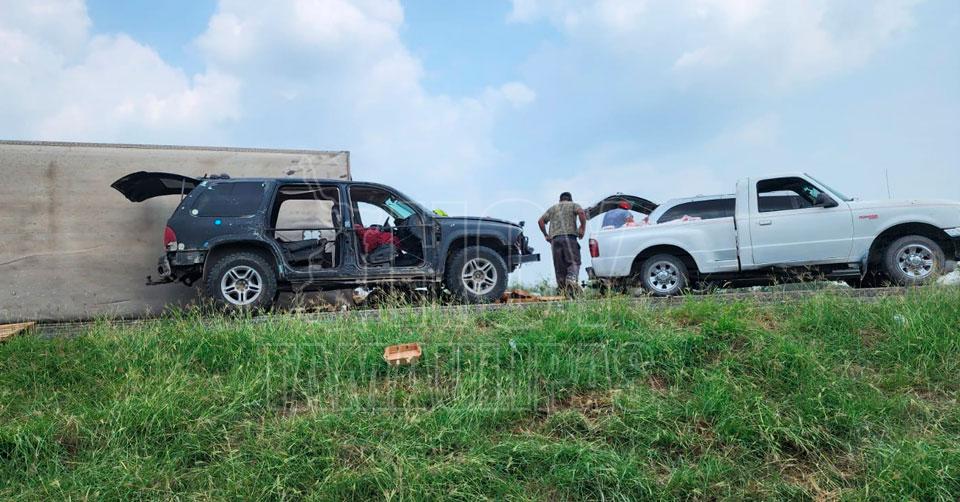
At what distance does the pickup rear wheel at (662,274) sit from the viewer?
425 inches

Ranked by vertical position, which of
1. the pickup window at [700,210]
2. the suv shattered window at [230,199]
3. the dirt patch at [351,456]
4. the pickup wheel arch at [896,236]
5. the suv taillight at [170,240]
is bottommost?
the dirt patch at [351,456]

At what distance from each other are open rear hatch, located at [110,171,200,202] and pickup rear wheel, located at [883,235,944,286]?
10016mm

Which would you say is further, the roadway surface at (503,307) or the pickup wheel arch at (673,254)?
the pickup wheel arch at (673,254)

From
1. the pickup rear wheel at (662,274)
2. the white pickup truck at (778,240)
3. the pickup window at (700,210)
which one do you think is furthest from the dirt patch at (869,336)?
the pickup window at (700,210)

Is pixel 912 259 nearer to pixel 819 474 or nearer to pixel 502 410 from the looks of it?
pixel 819 474

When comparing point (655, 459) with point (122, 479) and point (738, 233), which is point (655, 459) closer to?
point (122, 479)

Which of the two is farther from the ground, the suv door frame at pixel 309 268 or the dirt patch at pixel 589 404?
the suv door frame at pixel 309 268

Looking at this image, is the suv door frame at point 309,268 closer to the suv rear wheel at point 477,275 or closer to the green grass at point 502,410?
the suv rear wheel at point 477,275

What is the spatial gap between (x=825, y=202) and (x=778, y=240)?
2.89 ft

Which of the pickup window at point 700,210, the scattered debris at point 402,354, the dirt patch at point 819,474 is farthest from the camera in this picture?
the pickup window at point 700,210

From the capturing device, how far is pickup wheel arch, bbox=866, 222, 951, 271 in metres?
10.1

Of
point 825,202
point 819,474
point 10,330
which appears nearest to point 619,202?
point 825,202

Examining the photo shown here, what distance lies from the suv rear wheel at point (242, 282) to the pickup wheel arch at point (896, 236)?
8.54 metres

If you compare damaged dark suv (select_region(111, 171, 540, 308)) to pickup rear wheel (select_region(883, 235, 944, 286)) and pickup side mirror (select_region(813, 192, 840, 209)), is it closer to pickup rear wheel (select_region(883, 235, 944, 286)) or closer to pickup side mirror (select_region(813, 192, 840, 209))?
pickup side mirror (select_region(813, 192, 840, 209))
